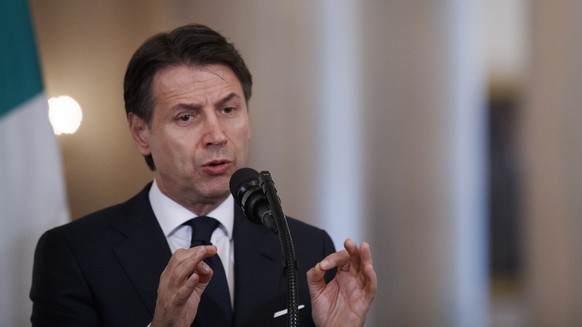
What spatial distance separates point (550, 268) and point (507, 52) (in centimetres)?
80

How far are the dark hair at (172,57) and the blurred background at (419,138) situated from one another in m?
0.60

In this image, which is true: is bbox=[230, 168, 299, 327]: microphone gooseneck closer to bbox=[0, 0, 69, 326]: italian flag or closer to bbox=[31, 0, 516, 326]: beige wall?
bbox=[0, 0, 69, 326]: italian flag

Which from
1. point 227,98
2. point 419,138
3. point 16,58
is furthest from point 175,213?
point 419,138

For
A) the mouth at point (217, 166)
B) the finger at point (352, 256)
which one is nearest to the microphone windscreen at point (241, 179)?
the finger at point (352, 256)

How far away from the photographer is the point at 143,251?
6.27 feet

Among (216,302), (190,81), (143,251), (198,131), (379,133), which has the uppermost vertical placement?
(190,81)

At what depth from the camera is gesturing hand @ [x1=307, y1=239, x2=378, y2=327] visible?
64.8 inches

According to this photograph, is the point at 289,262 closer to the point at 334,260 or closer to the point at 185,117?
the point at 334,260

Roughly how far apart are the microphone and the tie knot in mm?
513

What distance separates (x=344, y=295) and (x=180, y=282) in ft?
1.46

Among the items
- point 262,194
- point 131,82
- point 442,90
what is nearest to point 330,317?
point 262,194

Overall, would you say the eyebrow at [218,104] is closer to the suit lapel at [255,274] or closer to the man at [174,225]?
the man at [174,225]

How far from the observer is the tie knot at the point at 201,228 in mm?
1923

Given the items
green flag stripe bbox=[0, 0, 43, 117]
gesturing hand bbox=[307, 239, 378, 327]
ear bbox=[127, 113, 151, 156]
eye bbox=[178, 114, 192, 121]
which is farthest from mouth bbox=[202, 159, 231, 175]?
green flag stripe bbox=[0, 0, 43, 117]
